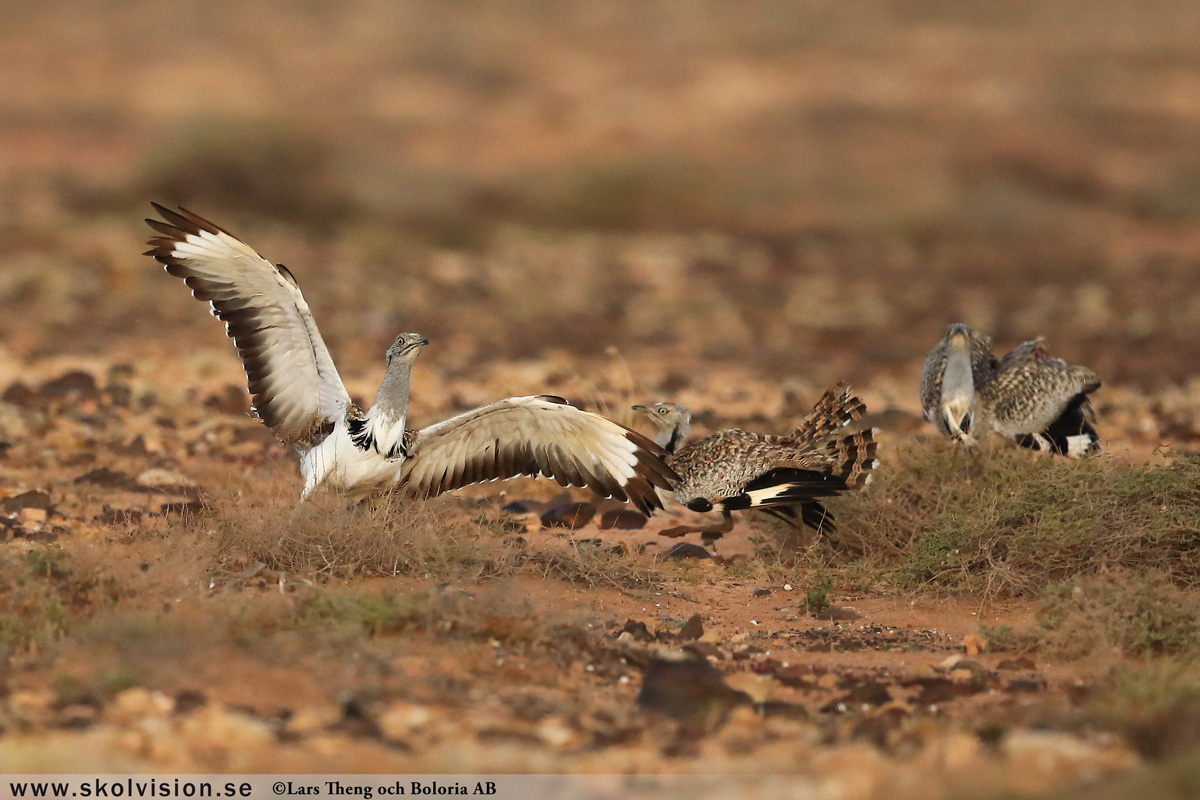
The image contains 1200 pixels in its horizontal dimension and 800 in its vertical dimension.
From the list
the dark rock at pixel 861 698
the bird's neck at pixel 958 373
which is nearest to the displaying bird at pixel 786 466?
the bird's neck at pixel 958 373

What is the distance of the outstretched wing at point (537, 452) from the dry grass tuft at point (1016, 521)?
1.30 meters

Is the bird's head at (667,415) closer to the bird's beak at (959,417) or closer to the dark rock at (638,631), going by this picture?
the bird's beak at (959,417)

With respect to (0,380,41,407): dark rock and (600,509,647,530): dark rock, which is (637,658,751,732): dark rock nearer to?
→ (600,509,647,530): dark rock

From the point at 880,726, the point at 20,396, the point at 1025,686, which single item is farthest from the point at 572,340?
the point at 880,726

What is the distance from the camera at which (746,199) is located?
2767 centimetres

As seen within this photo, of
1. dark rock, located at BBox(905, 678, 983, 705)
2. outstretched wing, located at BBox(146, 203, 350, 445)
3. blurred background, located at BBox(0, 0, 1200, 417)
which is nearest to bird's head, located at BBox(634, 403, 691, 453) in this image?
outstretched wing, located at BBox(146, 203, 350, 445)

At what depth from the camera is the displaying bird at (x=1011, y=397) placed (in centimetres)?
859

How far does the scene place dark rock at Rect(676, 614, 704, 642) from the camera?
21.2 ft

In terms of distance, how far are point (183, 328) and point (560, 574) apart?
1026 centimetres

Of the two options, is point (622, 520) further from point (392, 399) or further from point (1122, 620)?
point (1122, 620)

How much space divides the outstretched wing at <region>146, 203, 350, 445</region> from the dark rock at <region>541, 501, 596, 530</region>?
2.01 meters

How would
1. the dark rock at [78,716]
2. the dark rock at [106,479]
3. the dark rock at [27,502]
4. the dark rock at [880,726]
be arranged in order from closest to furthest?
the dark rock at [78,716]
the dark rock at [880,726]
the dark rock at [27,502]
the dark rock at [106,479]

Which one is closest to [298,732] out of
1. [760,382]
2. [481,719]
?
[481,719]

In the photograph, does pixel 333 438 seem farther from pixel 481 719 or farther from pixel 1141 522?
pixel 1141 522
